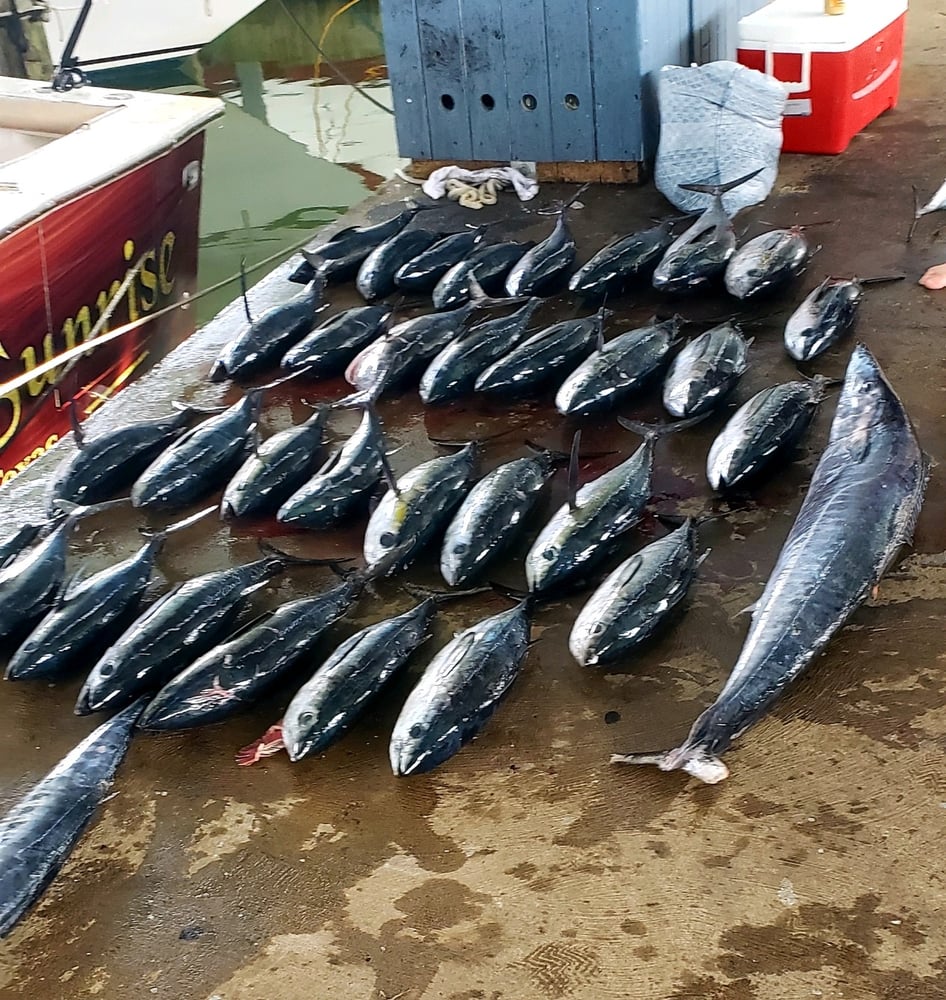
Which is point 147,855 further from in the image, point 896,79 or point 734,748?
point 896,79

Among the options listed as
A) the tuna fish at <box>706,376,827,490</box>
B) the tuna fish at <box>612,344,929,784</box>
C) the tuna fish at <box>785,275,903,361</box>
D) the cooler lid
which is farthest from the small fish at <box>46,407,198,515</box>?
the cooler lid

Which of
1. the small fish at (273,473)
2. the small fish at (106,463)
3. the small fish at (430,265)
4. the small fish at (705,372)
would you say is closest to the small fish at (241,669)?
the small fish at (273,473)

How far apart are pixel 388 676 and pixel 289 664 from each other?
0.24 metres

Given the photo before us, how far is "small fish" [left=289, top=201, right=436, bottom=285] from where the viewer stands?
4.53 metres

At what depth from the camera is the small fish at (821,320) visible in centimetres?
352

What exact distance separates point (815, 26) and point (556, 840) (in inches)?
179

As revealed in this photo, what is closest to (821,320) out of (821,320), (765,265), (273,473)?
(821,320)

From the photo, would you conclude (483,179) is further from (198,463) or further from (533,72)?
(198,463)

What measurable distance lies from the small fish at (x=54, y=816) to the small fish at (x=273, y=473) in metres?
0.82

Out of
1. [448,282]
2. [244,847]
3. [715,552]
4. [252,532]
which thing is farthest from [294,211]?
[244,847]

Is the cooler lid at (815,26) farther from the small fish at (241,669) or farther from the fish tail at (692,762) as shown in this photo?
the fish tail at (692,762)

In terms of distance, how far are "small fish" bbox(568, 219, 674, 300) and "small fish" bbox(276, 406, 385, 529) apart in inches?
52.9

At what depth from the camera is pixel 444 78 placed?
5.51 meters

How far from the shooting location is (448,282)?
4152 millimetres
